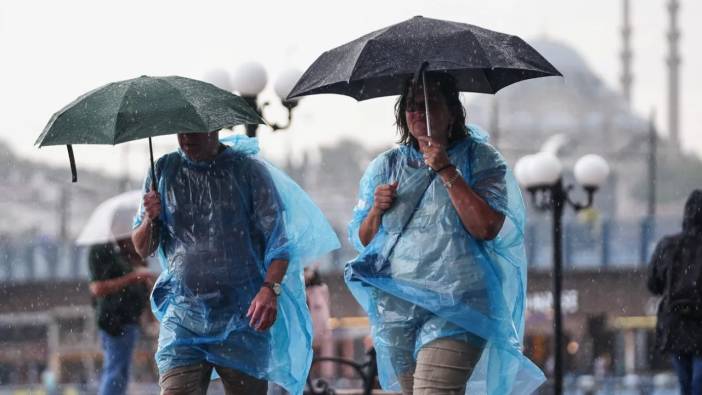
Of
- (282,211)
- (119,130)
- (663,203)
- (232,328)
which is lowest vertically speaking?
(663,203)

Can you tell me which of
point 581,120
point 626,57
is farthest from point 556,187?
point 626,57

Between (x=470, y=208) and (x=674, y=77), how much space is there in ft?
279

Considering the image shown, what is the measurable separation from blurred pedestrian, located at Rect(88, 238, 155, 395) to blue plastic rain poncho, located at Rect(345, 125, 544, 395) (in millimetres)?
3387

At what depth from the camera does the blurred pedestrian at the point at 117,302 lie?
24.1ft

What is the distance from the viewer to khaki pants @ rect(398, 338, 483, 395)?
12.3ft

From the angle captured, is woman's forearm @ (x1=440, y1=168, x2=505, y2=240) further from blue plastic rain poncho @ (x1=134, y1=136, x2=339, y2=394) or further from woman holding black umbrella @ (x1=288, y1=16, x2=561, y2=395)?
blue plastic rain poncho @ (x1=134, y1=136, x2=339, y2=394)

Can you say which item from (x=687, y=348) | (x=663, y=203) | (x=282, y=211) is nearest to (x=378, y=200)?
(x=282, y=211)

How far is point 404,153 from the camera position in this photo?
4.15 metres

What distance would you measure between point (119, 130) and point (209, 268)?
1.78 feet

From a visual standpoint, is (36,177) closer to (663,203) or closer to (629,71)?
(663,203)

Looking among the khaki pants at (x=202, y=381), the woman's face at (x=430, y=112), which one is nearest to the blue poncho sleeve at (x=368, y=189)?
the woman's face at (x=430, y=112)

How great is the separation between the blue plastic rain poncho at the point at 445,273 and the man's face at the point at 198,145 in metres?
0.57

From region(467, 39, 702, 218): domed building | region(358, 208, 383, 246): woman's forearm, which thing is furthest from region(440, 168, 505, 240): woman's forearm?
region(467, 39, 702, 218): domed building

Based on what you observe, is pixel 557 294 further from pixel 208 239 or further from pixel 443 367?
pixel 443 367
